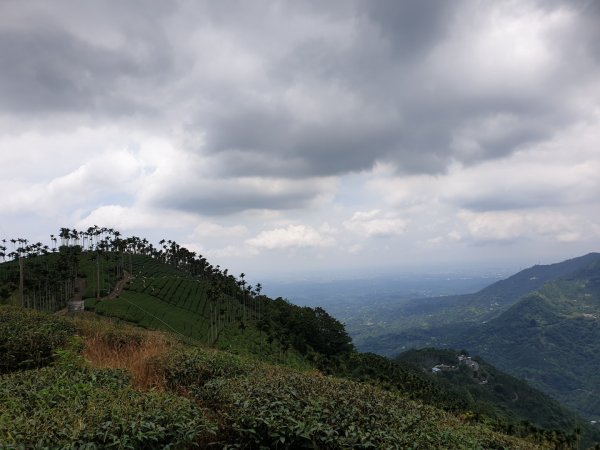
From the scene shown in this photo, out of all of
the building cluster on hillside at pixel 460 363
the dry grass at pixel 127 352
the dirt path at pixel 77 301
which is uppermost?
the dirt path at pixel 77 301

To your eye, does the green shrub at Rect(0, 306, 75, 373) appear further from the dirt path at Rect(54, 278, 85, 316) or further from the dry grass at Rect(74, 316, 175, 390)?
the dirt path at Rect(54, 278, 85, 316)

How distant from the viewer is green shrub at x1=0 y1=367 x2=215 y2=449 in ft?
15.1

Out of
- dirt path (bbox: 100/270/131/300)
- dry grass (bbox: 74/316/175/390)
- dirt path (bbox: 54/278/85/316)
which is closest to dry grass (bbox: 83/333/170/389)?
dry grass (bbox: 74/316/175/390)

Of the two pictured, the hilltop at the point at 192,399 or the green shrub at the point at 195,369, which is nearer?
the hilltop at the point at 192,399

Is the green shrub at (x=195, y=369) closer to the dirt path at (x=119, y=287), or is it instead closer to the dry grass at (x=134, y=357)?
the dry grass at (x=134, y=357)

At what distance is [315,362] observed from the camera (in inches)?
2958

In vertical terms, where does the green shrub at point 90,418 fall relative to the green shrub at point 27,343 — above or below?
below

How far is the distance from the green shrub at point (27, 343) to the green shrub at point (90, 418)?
3006mm

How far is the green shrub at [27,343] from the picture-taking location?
943cm

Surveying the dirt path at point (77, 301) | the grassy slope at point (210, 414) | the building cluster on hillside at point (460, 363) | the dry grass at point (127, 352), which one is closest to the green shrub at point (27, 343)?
the dry grass at point (127, 352)

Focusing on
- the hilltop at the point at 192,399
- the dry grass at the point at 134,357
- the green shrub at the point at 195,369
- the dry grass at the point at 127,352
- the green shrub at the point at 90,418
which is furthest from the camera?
the dry grass at the point at 127,352

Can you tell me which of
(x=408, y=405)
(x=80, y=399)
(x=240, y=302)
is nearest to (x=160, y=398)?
(x=80, y=399)

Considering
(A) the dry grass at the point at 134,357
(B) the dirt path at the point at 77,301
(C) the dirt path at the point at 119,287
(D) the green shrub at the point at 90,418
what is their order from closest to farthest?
(D) the green shrub at the point at 90,418 → (A) the dry grass at the point at 134,357 → (B) the dirt path at the point at 77,301 → (C) the dirt path at the point at 119,287

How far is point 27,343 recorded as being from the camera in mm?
9789
